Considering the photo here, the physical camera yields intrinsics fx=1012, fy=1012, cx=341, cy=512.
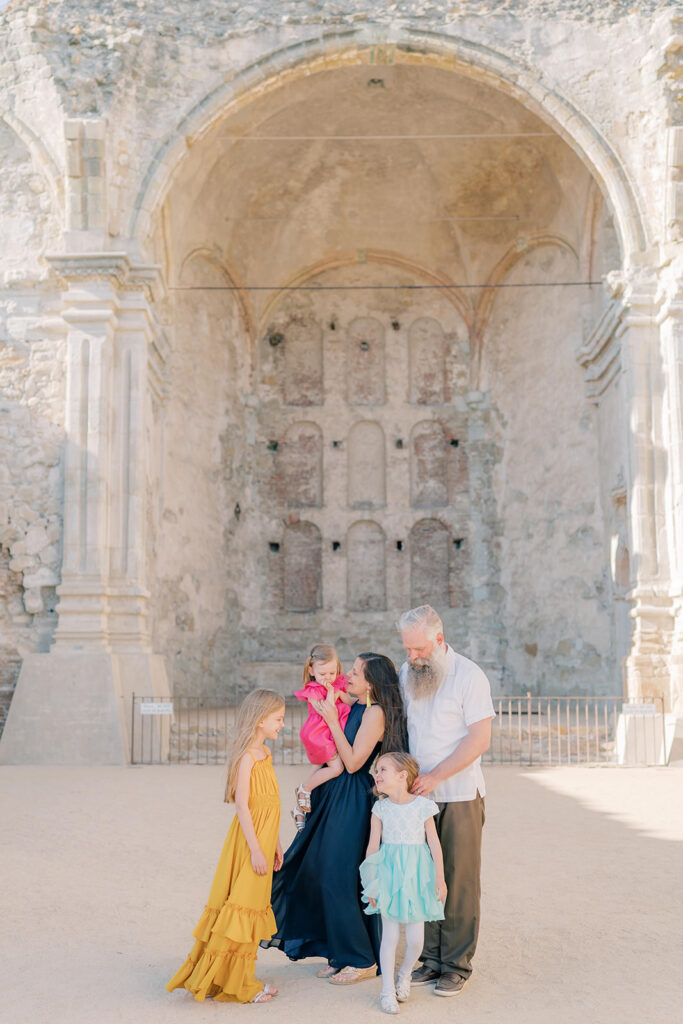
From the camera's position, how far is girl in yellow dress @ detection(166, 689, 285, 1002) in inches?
153

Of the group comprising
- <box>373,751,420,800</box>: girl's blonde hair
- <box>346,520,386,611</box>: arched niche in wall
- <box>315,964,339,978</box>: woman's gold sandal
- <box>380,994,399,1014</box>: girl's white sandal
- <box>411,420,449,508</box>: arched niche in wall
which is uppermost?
<box>411,420,449,508</box>: arched niche in wall

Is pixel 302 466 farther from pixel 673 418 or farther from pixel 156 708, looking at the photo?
pixel 156 708

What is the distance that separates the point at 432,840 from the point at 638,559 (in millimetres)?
10131

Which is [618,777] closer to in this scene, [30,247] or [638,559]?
[638,559]

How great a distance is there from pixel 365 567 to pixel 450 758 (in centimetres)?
1638

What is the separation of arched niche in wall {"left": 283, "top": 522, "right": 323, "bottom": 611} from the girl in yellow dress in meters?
16.1

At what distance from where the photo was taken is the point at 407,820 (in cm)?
389

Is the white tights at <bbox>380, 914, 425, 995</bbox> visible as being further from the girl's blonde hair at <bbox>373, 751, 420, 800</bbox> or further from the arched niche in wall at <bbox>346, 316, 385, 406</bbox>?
the arched niche in wall at <bbox>346, 316, 385, 406</bbox>

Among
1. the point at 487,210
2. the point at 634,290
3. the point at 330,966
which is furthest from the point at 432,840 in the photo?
the point at 487,210

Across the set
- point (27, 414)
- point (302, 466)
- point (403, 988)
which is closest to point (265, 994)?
point (403, 988)

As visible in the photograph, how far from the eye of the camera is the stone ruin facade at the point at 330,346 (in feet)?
43.6

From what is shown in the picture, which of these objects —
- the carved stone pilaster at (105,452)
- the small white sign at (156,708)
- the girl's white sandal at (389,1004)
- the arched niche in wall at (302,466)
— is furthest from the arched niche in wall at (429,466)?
the girl's white sandal at (389,1004)

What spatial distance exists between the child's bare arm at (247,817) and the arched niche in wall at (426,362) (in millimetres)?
17152

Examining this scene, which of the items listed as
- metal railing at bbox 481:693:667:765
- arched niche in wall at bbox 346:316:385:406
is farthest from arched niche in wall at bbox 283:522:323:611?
metal railing at bbox 481:693:667:765
